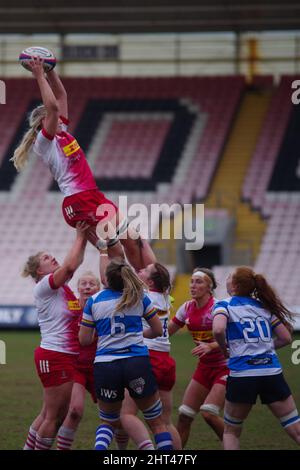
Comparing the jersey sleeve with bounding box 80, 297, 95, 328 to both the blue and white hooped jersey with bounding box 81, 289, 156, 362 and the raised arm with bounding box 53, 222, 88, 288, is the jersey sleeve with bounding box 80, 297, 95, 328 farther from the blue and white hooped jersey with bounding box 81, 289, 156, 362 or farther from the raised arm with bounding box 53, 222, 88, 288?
the raised arm with bounding box 53, 222, 88, 288

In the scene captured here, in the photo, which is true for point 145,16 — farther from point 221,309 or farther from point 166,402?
point 221,309

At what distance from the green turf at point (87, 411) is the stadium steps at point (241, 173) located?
7323 millimetres

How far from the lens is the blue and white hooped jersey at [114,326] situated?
891 centimetres

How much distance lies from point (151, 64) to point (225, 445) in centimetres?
2558

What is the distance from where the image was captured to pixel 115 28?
104 feet

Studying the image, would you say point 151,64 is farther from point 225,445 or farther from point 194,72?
point 225,445

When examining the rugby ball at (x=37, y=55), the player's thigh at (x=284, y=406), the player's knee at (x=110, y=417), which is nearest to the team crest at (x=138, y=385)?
the player's knee at (x=110, y=417)

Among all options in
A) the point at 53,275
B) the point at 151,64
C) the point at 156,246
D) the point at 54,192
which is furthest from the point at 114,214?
the point at 151,64

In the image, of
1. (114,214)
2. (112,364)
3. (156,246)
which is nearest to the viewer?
(112,364)

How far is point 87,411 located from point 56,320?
4455mm

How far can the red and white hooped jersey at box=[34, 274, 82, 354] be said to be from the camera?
980cm

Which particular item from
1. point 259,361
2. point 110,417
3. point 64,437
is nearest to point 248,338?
point 259,361

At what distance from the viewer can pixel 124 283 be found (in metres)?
Answer: 9.00

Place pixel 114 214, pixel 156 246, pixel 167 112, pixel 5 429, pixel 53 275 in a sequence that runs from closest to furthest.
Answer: pixel 53 275 → pixel 114 214 → pixel 5 429 → pixel 156 246 → pixel 167 112
